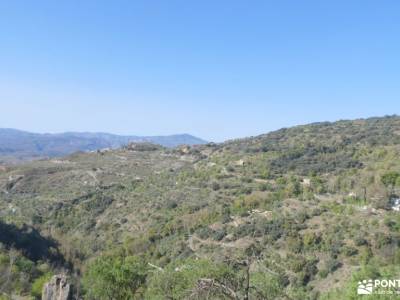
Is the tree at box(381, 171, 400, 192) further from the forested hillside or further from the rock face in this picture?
the rock face

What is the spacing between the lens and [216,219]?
2359 inches

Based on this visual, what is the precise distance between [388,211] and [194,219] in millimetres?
24569

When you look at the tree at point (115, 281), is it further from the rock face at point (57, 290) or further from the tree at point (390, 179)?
the tree at point (390, 179)

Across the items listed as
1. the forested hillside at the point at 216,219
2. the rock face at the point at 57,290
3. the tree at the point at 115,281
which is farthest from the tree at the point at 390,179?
the rock face at the point at 57,290

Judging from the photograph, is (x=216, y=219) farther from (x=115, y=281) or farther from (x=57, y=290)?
(x=57, y=290)

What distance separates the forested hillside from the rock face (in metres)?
5.01

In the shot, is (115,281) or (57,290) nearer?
(57,290)

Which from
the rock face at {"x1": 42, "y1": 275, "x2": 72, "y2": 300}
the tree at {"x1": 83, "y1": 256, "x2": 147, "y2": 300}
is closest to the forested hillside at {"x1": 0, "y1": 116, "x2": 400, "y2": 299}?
the tree at {"x1": 83, "y1": 256, "x2": 147, "y2": 300}

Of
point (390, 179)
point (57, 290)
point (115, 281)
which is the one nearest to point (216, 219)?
point (390, 179)

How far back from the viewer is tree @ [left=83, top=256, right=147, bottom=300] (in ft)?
94.2

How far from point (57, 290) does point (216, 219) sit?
4056 centimetres

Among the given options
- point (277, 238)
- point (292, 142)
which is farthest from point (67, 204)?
point (292, 142)

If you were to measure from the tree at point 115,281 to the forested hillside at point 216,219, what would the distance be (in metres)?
0.09

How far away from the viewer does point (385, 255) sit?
131 feet
